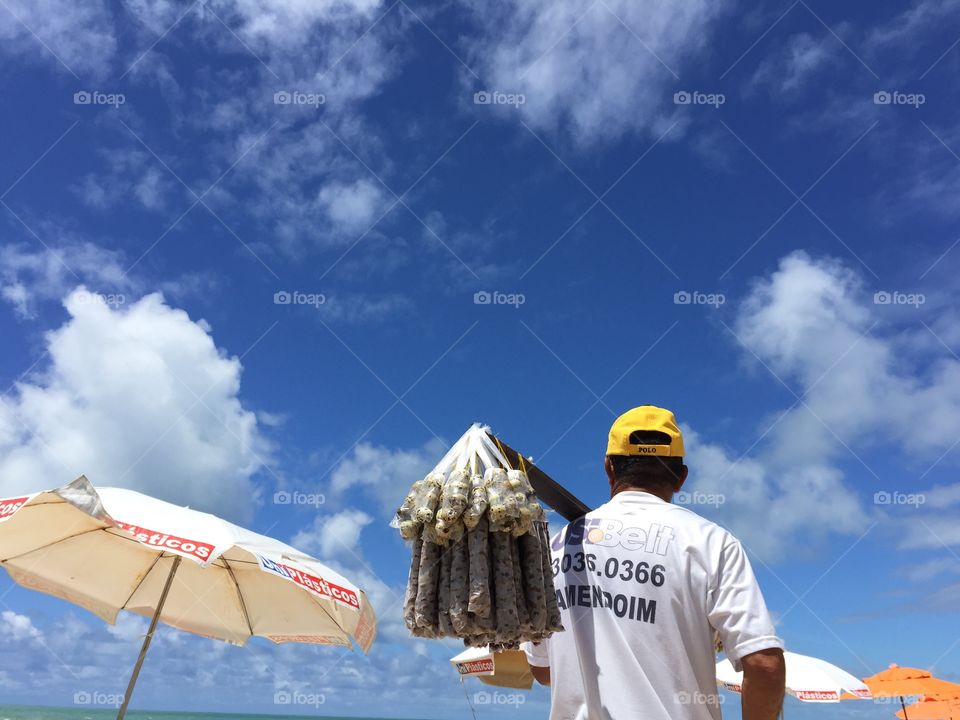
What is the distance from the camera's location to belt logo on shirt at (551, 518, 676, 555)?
7.53 ft

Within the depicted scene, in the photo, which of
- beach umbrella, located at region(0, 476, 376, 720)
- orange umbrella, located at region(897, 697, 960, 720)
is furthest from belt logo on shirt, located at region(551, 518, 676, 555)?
orange umbrella, located at region(897, 697, 960, 720)

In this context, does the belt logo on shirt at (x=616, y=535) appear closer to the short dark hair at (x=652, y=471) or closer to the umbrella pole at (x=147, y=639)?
the short dark hair at (x=652, y=471)

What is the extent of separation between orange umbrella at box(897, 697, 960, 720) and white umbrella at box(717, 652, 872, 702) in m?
1.94

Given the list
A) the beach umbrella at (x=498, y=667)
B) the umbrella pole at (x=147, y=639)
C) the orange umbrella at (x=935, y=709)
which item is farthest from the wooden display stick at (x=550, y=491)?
the orange umbrella at (x=935, y=709)

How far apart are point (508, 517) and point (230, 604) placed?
19.0 feet

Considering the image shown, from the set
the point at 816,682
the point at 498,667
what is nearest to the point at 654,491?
the point at 498,667

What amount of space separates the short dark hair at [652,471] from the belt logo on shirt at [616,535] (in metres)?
0.17

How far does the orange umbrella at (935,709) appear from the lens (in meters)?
12.6

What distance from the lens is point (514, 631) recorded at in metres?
2.26

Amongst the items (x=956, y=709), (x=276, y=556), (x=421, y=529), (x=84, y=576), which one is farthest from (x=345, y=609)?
(x=956, y=709)

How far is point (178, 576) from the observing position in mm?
7160

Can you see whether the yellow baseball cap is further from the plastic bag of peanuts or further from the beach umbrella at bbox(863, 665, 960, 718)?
the beach umbrella at bbox(863, 665, 960, 718)

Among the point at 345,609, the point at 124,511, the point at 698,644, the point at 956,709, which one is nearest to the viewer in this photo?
the point at 698,644

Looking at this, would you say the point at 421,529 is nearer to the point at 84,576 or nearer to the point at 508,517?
the point at 508,517
